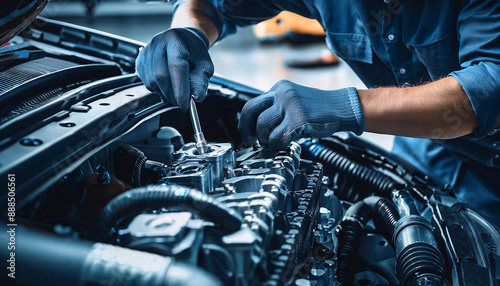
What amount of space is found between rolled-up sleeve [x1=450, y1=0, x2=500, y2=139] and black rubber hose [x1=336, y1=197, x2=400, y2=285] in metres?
0.34

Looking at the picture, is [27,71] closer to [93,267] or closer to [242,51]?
[93,267]

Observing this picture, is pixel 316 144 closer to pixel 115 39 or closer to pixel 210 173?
pixel 210 173

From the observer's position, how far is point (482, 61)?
1.30 metres

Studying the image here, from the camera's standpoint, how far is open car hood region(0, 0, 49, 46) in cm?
104

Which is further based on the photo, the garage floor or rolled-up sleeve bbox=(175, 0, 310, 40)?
the garage floor

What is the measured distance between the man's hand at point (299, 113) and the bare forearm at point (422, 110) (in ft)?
0.16

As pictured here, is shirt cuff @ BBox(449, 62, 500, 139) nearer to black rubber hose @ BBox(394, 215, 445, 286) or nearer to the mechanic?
A: the mechanic

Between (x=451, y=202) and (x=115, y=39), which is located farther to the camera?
(x=115, y=39)

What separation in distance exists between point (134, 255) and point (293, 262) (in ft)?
1.24

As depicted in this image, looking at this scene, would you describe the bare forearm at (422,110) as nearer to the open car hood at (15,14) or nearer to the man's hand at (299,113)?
the man's hand at (299,113)

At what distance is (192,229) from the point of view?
82cm

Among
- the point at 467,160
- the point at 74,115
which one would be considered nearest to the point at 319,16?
the point at 467,160

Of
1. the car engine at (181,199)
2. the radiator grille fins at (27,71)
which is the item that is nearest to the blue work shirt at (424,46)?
the car engine at (181,199)

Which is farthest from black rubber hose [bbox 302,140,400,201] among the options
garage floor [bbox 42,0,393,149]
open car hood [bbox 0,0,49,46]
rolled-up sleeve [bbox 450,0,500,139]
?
garage floor [bbox 42,0,393,149]
